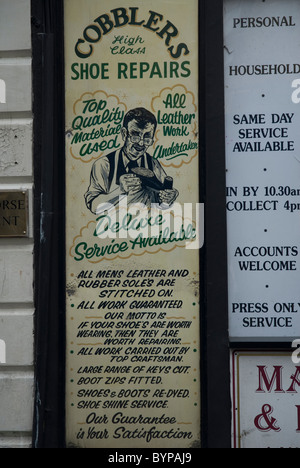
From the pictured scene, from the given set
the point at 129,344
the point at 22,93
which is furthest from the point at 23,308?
the point at 22,93

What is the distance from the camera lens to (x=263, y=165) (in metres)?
5.94

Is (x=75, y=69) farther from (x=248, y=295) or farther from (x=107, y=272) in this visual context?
(x=248, y=295)

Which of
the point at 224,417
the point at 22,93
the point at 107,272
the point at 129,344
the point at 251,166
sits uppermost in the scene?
the point at 22,93

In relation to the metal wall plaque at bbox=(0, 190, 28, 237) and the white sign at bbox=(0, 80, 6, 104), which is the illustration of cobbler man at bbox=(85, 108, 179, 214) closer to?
the metal wall plaque at bbox=(0, 190, 28, 237)

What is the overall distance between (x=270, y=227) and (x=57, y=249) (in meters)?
1.55

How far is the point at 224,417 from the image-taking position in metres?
5.75

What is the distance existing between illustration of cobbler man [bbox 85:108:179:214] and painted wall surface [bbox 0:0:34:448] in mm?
484

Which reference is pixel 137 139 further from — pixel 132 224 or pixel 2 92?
pixel 2 92

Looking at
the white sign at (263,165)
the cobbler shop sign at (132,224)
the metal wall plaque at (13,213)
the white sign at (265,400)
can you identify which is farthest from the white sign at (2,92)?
the white sign at (265,400)

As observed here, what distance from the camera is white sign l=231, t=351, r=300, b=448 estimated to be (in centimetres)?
581

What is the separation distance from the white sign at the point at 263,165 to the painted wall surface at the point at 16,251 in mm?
1455

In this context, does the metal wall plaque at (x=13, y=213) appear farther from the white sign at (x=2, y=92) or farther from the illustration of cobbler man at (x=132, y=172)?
the white sign at (x=2, y=92)

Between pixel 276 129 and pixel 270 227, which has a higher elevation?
pixel 276 129

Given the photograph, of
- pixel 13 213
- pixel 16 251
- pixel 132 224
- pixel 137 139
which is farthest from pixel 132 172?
pixel 16 251
